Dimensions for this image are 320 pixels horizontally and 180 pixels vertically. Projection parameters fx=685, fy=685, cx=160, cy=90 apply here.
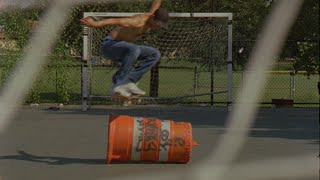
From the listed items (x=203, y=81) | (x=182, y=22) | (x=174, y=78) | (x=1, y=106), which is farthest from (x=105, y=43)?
(x=174, y=78)

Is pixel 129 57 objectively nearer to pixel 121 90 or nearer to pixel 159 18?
pixel 121 90

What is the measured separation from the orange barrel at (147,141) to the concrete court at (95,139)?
144mm

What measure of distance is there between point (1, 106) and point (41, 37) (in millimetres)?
2282

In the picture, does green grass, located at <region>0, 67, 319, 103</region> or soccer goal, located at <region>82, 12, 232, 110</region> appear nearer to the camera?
soccer goal, located at <region>82, 12, 232, 110</region>

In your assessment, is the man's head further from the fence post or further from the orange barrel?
the fence post

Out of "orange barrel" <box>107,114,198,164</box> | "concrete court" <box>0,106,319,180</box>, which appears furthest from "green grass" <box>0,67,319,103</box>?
"orange barrel" <box>107,114,198,164</box>

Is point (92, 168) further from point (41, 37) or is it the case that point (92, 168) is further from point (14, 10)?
point (14, 10)

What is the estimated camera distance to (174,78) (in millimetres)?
32094

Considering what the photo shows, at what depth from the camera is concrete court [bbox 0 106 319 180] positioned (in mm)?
9125

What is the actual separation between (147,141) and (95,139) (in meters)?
3.18

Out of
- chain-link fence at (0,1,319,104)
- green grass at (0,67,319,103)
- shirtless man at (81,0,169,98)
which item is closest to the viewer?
shirtless man at (81,0,169,98)

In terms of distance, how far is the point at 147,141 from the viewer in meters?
9.38

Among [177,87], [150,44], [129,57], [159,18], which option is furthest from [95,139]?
[177,87]

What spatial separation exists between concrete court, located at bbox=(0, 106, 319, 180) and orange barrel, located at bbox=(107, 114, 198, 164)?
0.47 ft
